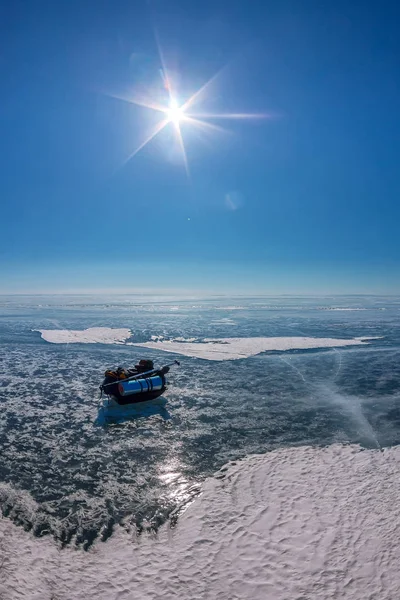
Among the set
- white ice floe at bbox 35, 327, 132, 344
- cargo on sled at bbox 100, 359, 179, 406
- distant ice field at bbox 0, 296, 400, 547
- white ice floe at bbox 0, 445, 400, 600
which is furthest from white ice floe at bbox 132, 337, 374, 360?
white ice floe at bbox 0, 445, 400, 600

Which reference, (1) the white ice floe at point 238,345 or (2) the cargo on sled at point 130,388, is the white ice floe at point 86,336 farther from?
(2) the cargo on sled at point 130,388

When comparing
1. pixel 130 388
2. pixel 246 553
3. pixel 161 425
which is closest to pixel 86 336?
pixel 130 388

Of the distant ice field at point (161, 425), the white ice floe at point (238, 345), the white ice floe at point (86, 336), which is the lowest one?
the distant ice field at point (161, 425)

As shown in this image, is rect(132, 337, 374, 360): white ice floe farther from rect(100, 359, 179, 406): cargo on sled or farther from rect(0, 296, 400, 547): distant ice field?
rect(100, 359, 179, 406): cargo on sled

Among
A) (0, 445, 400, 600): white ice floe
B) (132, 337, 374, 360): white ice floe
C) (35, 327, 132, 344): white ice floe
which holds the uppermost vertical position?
(35, 327, 132, 344): white ice floe

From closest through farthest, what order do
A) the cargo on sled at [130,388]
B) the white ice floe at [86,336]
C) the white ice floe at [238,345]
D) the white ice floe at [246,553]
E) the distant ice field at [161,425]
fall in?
the white ice floe at [246,553], the distant ice field at [161,425], the cargo on sled at [130,388], the white ice floe at [238,345], the white ice floe at [86,336]

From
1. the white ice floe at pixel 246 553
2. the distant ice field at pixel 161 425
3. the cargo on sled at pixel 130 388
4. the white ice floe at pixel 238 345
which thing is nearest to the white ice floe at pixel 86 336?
the white ice floe at pixel 238 345
